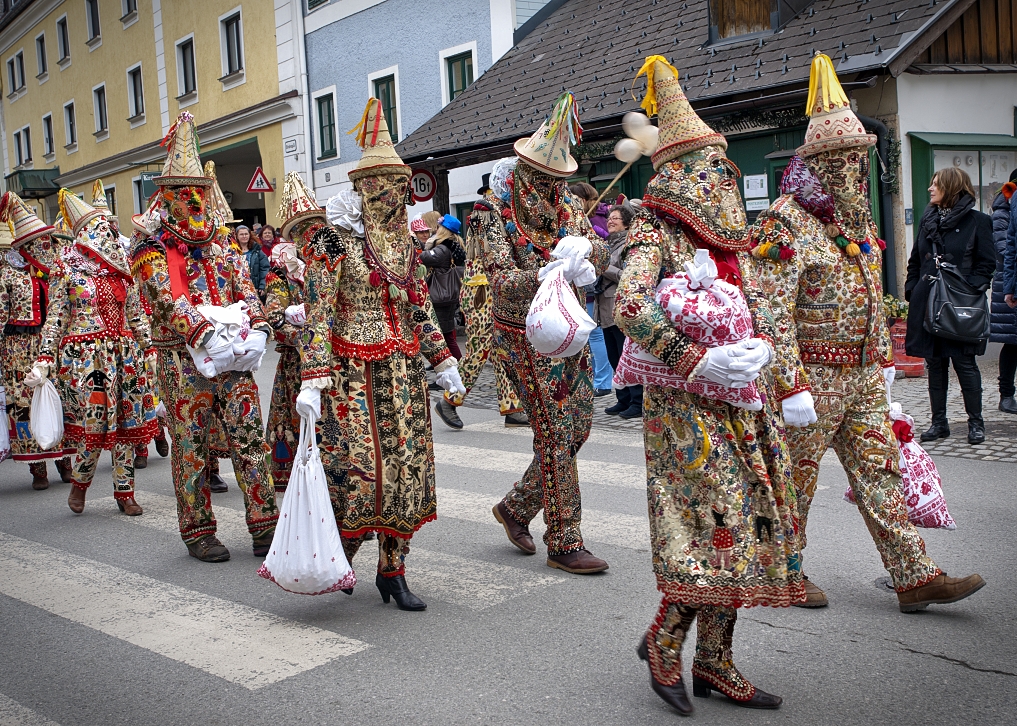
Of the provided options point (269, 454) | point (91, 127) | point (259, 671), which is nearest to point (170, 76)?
point (91, 127)

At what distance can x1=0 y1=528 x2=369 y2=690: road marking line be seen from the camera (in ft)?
13.9

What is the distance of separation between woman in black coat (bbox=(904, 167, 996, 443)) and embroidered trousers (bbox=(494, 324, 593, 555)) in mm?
3718

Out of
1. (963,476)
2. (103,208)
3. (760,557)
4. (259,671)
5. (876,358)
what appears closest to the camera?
(760,557)

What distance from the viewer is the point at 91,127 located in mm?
34844

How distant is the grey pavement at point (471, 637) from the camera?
3660 mm

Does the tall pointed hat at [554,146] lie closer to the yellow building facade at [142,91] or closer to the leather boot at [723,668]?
the leather boot at [723,668]

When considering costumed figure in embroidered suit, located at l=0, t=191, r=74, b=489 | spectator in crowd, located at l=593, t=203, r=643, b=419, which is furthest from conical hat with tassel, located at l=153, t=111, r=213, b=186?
spectator in crowd, located at l=593, t=203, r=643, b=419

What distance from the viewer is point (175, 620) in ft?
15.8

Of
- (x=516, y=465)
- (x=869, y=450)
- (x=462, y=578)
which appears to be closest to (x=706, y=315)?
(x=869, y=450)

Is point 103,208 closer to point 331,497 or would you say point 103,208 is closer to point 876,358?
point 331,497

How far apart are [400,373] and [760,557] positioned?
6.55 feet

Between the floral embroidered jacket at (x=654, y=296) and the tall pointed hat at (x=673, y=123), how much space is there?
23cm

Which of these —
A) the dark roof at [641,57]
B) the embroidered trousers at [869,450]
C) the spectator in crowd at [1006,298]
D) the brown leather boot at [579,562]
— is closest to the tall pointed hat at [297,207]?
the brown leather boot at [579,562]

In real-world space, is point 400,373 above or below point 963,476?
above
